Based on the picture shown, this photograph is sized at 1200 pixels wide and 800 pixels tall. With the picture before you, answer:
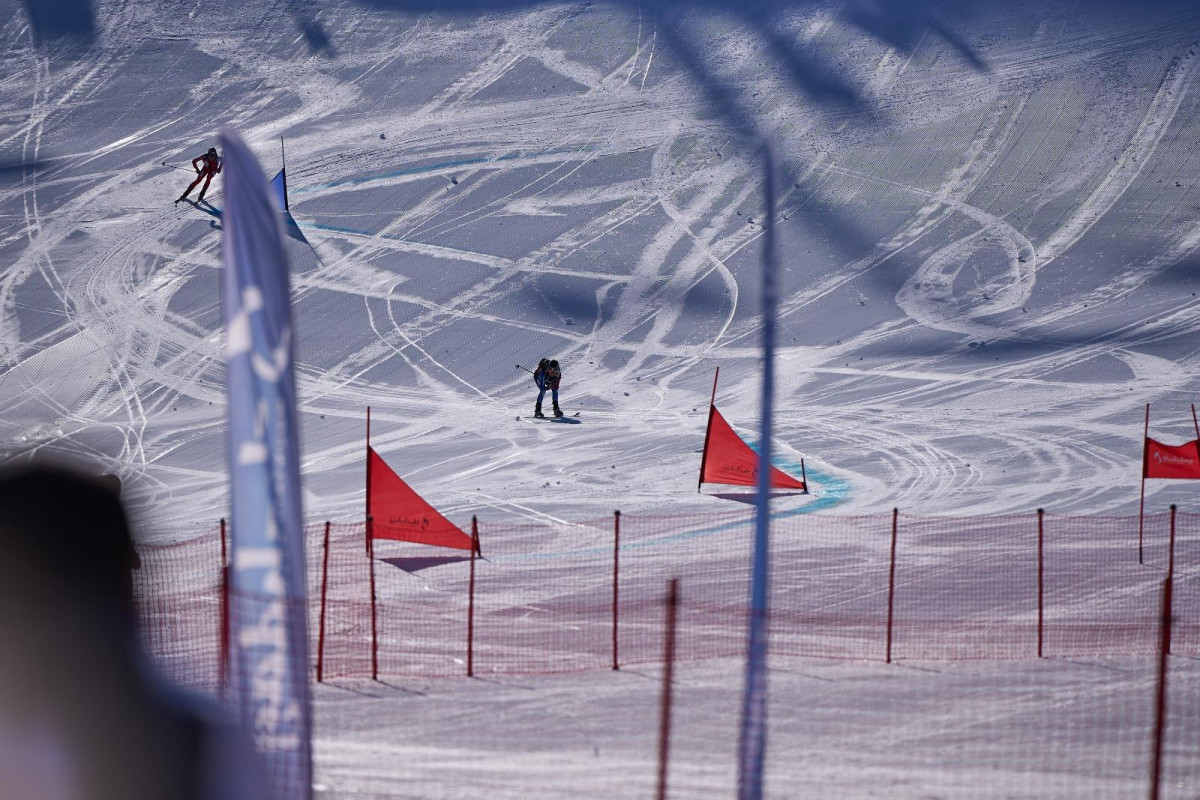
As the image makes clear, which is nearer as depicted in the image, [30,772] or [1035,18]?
[30,772]

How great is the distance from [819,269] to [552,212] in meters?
5.31

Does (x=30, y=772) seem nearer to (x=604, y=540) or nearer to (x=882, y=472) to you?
(x=604, y=540)

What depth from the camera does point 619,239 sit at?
88.3 ft

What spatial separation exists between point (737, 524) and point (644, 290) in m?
11.1

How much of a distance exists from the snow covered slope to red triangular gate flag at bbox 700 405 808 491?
338 mm

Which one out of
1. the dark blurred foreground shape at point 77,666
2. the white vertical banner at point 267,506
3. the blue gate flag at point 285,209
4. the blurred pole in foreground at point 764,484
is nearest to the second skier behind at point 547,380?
the blue gate flag at point 285,209

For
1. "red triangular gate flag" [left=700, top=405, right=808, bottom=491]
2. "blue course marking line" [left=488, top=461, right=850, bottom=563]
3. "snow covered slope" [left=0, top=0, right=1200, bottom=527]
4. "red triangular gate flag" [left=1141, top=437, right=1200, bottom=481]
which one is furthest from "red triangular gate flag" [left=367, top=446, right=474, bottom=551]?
"red triangular gate flag" [left=1141, top=437, right=1200, bottom=481]

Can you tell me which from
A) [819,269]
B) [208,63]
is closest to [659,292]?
[819,269]

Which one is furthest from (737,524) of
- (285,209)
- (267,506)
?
(285,209)

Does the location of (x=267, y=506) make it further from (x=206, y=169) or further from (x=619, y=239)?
(x=206, y=169)

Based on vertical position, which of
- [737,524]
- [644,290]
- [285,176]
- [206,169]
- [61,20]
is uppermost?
[61,20]

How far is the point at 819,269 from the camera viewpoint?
86.7 feet

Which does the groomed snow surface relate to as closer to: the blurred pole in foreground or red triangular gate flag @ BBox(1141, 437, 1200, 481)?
red triangular gate flag @ BBox(1141, 437, 1200, 481)

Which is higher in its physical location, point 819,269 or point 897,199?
point 897,199
